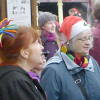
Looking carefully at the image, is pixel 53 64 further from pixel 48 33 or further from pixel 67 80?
pixel 48 33

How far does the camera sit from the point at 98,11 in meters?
4.15

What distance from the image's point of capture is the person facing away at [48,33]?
6.70 meters

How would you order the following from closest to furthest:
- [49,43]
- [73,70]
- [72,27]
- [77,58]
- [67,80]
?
[67,80] → [73,70] → [77,58] → [72,27] → [49,43]

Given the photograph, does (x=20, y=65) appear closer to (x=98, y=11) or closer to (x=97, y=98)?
(x=97, y=98)

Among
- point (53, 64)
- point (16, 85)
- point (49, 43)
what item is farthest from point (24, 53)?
point (49, 43)

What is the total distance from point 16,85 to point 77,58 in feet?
3.86

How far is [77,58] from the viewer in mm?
3877

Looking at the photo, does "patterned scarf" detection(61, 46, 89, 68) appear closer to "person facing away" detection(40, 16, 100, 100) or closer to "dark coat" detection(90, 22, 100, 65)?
"person facing away" detection(40, 16, 100, 100)

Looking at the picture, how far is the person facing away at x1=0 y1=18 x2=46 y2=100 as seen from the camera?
2.83m

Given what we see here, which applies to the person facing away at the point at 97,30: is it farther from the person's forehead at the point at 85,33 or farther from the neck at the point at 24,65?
the neck at the point at 24,65

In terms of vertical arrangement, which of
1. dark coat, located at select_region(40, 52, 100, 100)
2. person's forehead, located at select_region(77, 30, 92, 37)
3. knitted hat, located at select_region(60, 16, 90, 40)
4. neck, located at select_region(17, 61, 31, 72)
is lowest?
dark coat, located at select_region(40, 52, 100, 100)

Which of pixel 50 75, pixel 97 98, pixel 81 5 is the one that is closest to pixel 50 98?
pixel 50 75

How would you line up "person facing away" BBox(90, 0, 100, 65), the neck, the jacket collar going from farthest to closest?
1. "person facing away" BBox(90, 0, 100, 65)
2. the jacket collar
3. the neck

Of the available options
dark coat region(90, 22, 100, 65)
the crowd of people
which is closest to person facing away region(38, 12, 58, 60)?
the crowd of people
